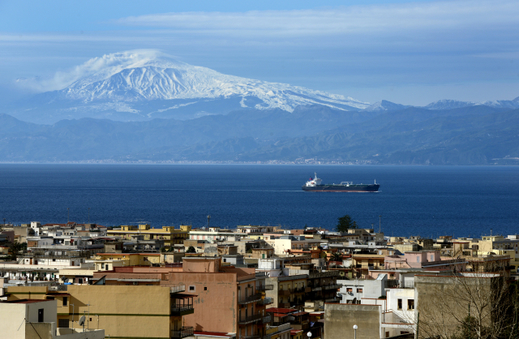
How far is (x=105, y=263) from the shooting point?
39406mm

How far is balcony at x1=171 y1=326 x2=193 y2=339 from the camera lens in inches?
853

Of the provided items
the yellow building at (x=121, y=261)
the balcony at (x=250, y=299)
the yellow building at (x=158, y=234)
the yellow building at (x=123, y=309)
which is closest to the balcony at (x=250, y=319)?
the balcony at (x=250, y=299)

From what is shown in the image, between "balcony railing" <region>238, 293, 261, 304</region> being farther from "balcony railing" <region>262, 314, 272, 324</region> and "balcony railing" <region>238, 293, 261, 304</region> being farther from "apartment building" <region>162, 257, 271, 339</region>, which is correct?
"balcony railing" <region>262, 314, 272, 324</region>

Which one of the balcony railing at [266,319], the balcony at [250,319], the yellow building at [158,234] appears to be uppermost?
the yellow building at [158,234]

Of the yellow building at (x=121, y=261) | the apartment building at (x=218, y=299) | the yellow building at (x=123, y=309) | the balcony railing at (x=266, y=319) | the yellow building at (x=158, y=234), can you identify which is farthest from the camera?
the yellow building at (x=158, y=234)

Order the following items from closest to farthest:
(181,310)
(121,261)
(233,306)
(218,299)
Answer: (181,310), (218,299), (233,306), (121,261)

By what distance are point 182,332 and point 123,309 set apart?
160 cm

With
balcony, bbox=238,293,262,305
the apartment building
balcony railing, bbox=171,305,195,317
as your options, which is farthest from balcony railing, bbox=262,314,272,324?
balcony railing, bbox=171,305,195,317

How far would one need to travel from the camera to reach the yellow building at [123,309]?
21442 millimetres

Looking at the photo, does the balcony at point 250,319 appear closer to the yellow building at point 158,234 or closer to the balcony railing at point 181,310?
the balcony railing at point 181,310

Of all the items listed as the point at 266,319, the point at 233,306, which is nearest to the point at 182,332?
the point at 233,306

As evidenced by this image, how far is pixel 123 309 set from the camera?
2173 cm

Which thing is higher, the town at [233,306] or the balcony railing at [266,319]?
the town at [233,306]

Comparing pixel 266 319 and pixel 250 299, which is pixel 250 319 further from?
pixel 266 319
